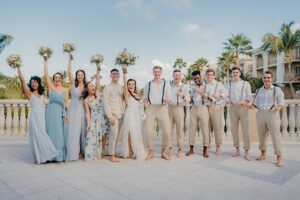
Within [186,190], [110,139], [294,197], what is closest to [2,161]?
[110,139]

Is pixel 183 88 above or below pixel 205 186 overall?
above

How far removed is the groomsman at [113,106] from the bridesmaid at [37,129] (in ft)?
3.32

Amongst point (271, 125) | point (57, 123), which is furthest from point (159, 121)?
point (271, 125)

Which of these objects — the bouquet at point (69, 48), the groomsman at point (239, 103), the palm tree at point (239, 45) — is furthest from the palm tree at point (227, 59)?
the bouquet at point (69, 48)

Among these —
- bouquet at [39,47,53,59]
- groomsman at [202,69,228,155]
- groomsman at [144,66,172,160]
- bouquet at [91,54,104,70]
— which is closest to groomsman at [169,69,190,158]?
groomsman at [144,66,172,160]

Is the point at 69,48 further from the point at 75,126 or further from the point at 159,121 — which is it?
the point at 159,121

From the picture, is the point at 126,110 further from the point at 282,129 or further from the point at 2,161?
the point at 282,129

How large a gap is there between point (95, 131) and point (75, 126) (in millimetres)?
378

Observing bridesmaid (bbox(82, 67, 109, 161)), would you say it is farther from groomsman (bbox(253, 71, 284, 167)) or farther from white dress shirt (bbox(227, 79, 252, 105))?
groomsman (bbox(253, 71, 284, 167))

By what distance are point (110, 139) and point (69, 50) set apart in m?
1.90

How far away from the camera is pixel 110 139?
502 cm

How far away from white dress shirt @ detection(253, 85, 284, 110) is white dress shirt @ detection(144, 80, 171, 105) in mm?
1715

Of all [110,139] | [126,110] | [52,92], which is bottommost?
[110,139]

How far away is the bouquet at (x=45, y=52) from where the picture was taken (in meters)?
4.94
